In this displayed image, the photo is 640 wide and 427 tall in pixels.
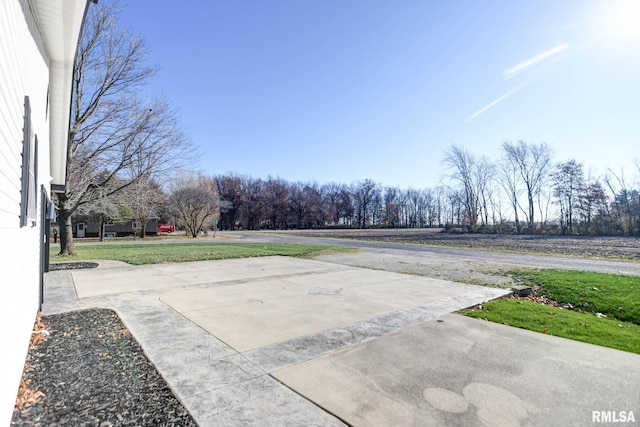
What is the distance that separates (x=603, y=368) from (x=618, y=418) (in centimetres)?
102

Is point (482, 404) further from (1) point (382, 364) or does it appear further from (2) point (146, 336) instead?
(2) point (146, 336)

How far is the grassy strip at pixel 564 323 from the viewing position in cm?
412

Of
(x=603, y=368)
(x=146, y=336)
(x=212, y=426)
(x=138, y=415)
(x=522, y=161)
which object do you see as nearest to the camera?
(x=212, y=426)

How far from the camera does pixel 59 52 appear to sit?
14.3ft

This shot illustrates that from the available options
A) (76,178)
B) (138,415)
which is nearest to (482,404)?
(138,415)

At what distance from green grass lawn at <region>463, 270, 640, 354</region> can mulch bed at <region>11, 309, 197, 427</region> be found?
464 centimetres

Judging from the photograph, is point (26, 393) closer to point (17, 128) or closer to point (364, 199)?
point (17, 128)

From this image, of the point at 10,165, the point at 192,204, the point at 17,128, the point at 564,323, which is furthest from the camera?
the point at 192,204

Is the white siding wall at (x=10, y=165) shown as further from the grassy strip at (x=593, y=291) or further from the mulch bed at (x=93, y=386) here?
the grassy strip at (x=593, y=291)

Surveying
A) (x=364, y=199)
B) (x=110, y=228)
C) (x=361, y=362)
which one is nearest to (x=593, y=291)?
(x=361, y=362)

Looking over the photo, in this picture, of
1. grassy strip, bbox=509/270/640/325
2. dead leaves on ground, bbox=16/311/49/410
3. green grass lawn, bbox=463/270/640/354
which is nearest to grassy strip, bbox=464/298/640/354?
green grass lawn, bbox=463/270/640/354

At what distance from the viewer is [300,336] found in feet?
13.9

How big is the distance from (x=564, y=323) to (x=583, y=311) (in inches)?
57.5

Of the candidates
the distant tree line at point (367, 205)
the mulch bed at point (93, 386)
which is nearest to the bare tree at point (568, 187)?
the distant tree line at point (367, 205)
